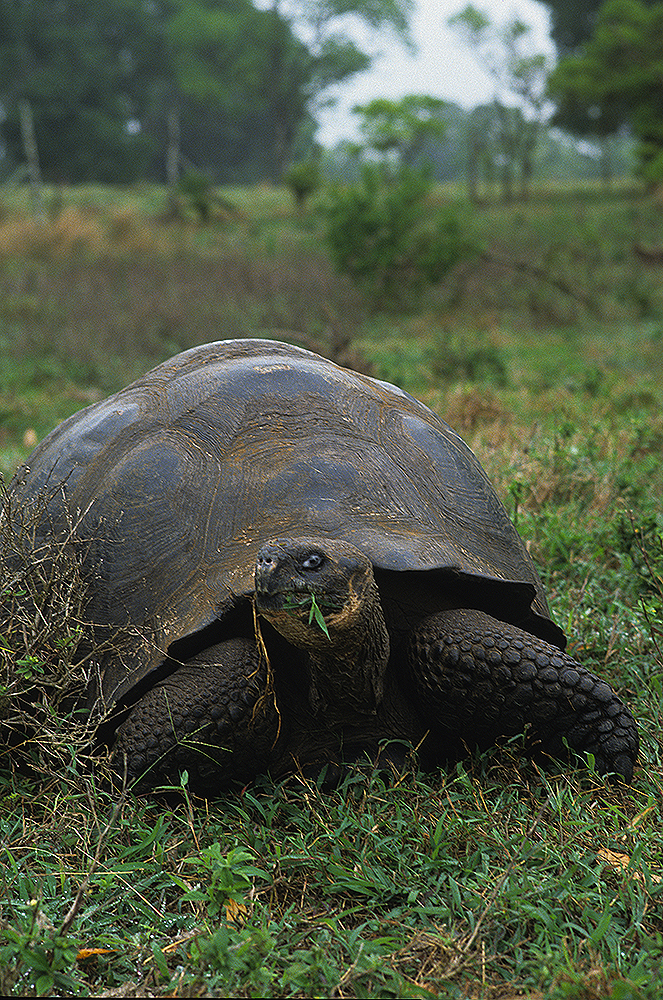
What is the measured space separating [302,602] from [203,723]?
1.42ft

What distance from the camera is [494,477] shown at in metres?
3.92

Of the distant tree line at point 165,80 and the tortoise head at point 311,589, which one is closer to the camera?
the tortoise head at point 311,589

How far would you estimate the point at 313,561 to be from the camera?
180 cm

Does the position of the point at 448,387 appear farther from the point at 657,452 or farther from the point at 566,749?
the point at 566,749

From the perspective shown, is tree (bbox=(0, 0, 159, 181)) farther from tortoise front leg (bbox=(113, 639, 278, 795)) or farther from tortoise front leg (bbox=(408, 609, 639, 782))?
tortoise front leg (bbox=(408, 609, 639, 782))

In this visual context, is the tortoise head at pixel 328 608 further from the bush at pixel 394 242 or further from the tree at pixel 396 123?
the tree at pixel 396 123

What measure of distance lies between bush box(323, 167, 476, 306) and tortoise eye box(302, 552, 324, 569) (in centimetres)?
976

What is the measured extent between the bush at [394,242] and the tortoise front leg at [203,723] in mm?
9690

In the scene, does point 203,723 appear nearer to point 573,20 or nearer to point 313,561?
point 313,561

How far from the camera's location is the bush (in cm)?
1112

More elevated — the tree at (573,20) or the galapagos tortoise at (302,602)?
the tree at (573,20)

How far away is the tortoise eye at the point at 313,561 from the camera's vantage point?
179 cm

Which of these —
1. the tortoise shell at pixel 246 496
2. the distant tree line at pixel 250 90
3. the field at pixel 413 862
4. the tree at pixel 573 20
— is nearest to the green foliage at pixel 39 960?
the field at pixel 413 862

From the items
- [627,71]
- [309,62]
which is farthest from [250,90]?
[627,71]
